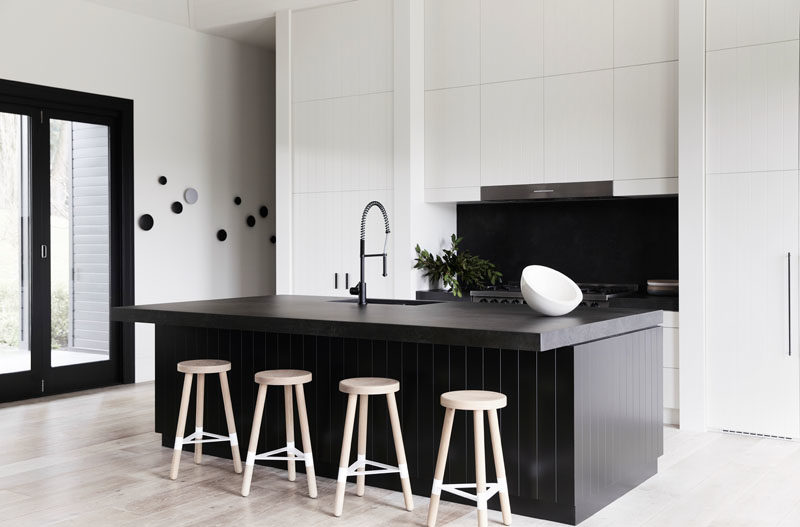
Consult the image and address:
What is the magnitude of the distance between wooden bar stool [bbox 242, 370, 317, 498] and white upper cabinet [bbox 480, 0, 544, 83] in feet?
9.39

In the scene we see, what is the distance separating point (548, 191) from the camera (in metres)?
5.61

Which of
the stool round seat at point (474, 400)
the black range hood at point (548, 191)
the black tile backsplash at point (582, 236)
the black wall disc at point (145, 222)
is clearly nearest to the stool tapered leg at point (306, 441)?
the stool round seat at point (474, 400)

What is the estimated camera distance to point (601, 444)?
3.41m

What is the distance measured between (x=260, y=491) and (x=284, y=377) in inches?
21.3

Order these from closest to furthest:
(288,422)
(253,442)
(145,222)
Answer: (253,442) → (288,422) → (145,222)

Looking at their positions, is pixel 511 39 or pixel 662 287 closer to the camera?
pixel 662 287

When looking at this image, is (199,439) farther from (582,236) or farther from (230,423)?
(582,236)

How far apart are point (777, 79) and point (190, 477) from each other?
381cm

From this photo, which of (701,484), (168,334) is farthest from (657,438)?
(168,334)

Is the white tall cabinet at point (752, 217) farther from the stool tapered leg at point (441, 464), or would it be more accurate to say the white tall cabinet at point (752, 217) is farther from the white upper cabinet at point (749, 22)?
the stool tapered leg at point (441, 464)

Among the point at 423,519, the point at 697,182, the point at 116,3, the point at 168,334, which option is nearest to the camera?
the point at 423,519

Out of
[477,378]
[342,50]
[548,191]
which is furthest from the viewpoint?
[342,50]

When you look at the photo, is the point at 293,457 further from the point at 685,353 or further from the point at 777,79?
the point at 777,79

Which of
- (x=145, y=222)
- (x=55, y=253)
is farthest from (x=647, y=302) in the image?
(x=55, y=253)
